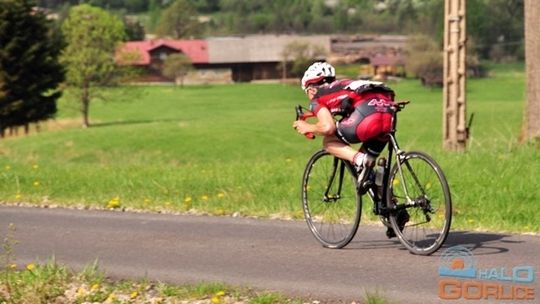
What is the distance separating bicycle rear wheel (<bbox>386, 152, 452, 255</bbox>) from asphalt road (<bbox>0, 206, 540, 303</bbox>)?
136 mm

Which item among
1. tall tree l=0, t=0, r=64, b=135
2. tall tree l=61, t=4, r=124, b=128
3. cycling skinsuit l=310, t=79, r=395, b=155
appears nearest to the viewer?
cycling skinsuit l=310, t=79, r=395, b=155

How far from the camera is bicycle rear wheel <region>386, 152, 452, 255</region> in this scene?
8.41 meters

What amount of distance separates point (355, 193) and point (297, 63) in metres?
116

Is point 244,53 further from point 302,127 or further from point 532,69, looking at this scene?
point 302,127

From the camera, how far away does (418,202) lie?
336 inches

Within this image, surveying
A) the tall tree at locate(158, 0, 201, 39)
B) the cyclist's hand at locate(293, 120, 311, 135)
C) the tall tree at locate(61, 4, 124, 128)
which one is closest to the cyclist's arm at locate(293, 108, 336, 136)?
the cyclist's hand at locate(293, 120, 311, 135)

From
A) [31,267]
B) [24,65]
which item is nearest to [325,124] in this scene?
[31,267]

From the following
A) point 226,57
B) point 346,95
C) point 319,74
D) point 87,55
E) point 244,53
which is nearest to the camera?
point 346,95

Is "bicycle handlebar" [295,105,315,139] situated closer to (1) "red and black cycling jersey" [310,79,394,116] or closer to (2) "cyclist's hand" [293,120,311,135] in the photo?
(2) "cyclist's hand" [293,120,311,135]

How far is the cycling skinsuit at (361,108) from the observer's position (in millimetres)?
8531

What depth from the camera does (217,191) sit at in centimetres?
1355

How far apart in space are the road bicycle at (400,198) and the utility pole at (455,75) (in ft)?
29.2

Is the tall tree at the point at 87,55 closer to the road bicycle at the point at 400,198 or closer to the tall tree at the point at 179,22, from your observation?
the tall tree at the point at 179,22

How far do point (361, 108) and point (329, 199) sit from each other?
1404mm
